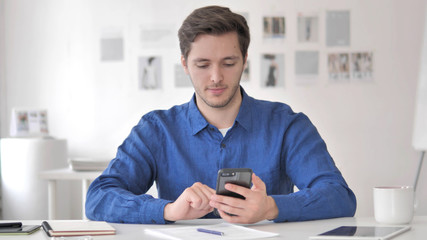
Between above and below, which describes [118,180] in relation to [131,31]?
below

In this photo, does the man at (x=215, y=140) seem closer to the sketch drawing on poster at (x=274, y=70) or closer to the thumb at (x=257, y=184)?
the thumb at (x=257, y=184)

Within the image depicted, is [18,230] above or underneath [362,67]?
underneath

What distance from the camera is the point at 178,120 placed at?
2.06m

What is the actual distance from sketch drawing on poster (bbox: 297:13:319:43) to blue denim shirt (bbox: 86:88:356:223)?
102 inches

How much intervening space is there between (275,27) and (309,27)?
26cm

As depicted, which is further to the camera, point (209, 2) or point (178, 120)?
point (209, 2)

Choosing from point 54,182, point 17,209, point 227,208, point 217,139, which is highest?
point 217,139

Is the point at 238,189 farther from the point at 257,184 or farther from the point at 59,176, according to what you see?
the point at 59,176

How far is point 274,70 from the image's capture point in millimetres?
4602

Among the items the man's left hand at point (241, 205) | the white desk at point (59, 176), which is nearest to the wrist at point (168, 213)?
the man's left hand at point (241, 205)

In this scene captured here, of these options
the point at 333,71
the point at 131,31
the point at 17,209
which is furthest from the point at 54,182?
the point at 333,71

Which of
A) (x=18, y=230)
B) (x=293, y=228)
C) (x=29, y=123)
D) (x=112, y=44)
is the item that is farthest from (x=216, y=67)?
(x=112, y=44)

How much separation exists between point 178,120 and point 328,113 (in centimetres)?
268

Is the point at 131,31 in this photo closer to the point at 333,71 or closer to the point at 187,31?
the point at 333,71
